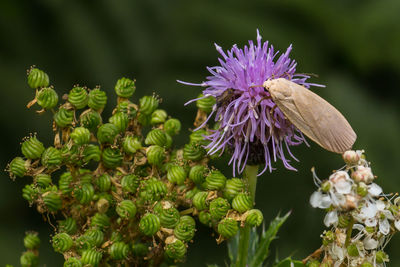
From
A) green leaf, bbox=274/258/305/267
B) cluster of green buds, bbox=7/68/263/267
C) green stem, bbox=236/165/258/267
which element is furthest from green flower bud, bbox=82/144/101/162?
green leaf, bbox=274/258/305/267

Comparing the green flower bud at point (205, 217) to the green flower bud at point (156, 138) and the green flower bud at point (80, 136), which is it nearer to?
the green flower bud at point (156, 138)

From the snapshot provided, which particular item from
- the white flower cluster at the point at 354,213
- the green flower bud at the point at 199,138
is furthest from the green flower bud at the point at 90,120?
the white flower cluster at the point at 354,213

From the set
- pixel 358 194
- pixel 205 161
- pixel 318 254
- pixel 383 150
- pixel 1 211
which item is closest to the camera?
pixel 358 194

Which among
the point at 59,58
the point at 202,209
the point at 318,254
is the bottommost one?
the point at 318,254

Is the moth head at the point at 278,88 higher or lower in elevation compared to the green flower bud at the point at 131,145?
higher

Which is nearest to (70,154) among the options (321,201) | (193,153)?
(193,153)

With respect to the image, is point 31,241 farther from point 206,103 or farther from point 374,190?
point 374,190

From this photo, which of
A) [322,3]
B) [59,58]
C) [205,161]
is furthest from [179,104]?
[205,161]

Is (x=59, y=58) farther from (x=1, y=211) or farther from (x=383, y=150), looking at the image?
(x=383, y=150)
